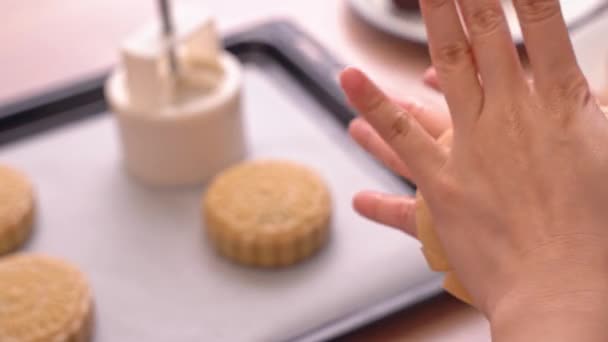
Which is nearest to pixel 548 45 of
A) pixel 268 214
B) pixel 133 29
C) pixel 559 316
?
pixel 559 316

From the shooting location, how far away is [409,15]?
0.97m

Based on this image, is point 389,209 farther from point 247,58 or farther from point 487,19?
point 247,58

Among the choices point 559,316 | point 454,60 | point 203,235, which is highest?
point 454,60

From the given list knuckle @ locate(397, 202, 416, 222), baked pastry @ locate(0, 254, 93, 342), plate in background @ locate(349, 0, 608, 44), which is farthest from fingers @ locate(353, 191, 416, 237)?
plate in background @ locate(349, 0, 608, 44)

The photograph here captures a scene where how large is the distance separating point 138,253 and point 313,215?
15 centimetres

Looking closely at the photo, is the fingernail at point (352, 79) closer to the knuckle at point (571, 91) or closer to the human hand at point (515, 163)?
the human hand at point (515, 163)

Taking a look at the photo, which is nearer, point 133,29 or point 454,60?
point 454,60

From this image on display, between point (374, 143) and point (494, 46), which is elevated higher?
point (494, 46)

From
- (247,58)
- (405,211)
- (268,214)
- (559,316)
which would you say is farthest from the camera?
(247,58)

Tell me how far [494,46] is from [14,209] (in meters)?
0.45

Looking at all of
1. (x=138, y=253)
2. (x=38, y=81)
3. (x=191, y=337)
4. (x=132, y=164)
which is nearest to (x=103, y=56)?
(x=38, y=81)

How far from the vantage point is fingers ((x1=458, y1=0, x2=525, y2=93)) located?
1.59 ft

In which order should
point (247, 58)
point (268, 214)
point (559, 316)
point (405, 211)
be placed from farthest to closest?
point (247, 58) < point (268, 214) < point (405, 211) < point (559, 316)

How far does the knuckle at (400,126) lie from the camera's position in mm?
518
